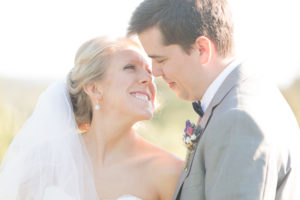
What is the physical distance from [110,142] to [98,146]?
119 mm

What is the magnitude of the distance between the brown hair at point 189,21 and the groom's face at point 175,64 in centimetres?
4

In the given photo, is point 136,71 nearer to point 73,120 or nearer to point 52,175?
point 73,120

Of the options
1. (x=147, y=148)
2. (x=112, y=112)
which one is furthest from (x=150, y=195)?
(x=112, y=112)

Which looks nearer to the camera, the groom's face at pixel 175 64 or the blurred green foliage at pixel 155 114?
the groom's face at pixel 175 64

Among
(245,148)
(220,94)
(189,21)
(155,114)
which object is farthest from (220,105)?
(155,114)

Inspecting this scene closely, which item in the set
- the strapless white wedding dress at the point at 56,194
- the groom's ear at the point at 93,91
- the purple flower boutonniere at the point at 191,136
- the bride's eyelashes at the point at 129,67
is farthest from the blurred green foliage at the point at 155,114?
the purple flower boutonniere at the point at 191,136

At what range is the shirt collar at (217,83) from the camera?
3721 mm

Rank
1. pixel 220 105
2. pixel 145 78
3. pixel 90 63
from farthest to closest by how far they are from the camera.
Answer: pixel 90 63, pixel 145 78, pixel 220 105

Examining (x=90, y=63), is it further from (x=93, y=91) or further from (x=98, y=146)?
(x=98, y=146)

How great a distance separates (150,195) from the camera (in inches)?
179

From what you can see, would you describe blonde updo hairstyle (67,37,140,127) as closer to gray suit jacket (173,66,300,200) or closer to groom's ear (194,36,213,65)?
groom's ear (194,36,213,65)

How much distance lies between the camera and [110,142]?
4871 mm

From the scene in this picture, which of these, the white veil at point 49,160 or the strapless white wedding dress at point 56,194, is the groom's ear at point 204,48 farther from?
the white veil at point 49,160

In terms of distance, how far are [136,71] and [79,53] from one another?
58 cm
